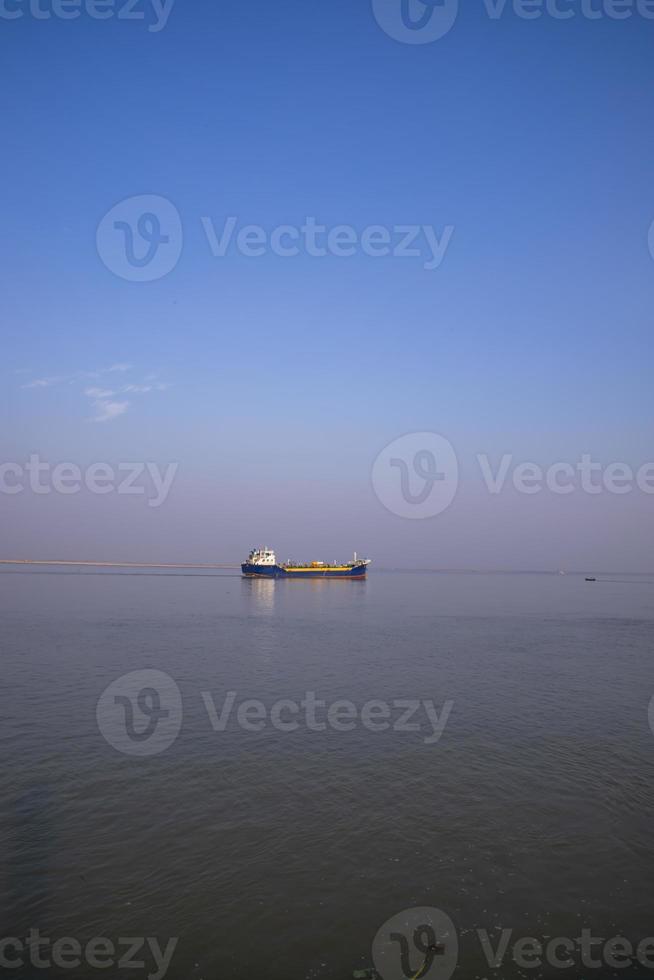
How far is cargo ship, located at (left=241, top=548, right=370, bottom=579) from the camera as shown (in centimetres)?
14088

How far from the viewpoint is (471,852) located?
36.9 ft

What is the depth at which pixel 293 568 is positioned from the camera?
143 meters
